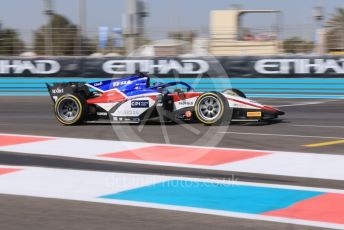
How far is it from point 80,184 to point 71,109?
15.8ft

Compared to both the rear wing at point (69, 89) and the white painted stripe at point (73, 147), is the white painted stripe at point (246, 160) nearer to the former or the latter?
the white painted stripe at point (73, 147)

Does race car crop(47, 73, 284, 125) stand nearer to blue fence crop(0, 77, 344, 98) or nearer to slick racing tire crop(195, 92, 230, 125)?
slick racing tire crop(195, 92, 230, 125)

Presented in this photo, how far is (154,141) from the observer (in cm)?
912

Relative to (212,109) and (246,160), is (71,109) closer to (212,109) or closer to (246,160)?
(212,109)

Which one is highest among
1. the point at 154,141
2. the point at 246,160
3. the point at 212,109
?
the point at 212,109

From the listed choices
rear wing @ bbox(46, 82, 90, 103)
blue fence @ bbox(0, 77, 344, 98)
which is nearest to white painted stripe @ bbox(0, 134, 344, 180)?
rear wing @ bbox(46, 82, 90, 103)

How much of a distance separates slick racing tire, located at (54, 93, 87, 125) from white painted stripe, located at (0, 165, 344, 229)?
355 cm

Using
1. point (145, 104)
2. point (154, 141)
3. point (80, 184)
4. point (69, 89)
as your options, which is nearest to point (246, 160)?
point (154, 141)

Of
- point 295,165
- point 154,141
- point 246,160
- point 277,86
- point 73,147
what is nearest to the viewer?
point 295,165

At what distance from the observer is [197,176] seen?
659cm

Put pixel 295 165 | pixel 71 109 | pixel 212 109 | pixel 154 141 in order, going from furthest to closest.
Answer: pixel 71 109 < pixel 212 109 < pixel 154 141 < pixel 295 165

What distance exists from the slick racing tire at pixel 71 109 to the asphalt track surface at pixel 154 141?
0.20m

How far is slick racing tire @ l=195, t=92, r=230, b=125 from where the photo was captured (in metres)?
10.0

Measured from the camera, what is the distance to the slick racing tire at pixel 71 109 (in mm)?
10609
